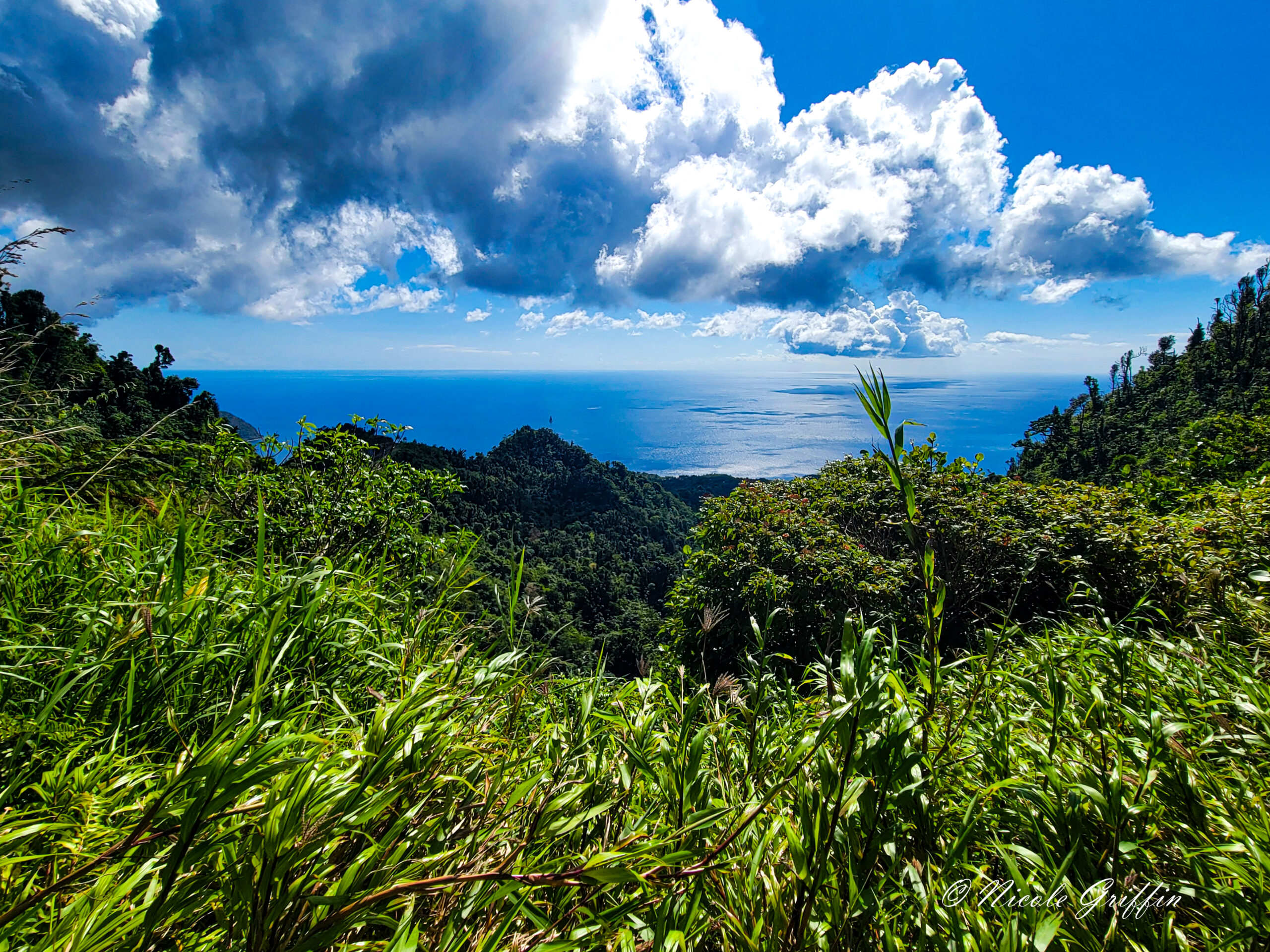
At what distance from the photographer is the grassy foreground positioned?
866 mm

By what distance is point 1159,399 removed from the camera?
39312 millimetres

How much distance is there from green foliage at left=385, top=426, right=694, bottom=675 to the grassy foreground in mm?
11045

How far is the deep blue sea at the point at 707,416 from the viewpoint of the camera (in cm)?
7275

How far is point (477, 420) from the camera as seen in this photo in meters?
135

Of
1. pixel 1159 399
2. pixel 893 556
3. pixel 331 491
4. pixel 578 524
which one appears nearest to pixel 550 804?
pixel 331 491

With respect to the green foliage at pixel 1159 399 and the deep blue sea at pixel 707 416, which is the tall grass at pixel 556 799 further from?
the deep blue sea at pixel 707 416

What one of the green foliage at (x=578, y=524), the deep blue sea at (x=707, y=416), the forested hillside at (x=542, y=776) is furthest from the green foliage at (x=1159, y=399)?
the forested hillside at (x=542, y=776)

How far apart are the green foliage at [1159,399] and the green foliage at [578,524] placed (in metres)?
22.0

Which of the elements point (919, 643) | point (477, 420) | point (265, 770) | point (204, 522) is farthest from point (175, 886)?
point (477, 420)

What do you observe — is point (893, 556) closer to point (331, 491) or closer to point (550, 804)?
point (550, 804)

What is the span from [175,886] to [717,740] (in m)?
1.29

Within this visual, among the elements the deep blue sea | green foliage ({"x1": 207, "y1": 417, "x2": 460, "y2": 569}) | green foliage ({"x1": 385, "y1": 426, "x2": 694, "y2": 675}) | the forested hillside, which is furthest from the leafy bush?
the deep blue sea

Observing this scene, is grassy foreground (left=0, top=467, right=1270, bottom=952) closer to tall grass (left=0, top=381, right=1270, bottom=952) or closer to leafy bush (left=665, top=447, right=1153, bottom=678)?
tall grass (left=0, top=381, right=1270, bottom=952)

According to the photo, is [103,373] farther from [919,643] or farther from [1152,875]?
[919,643]
